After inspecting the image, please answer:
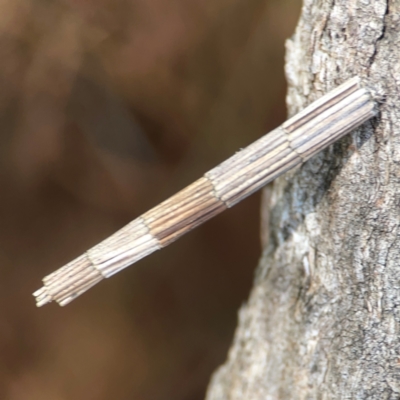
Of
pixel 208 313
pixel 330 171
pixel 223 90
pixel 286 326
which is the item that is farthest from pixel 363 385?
pixel 223 90

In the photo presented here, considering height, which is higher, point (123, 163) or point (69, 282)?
point (123, 163)

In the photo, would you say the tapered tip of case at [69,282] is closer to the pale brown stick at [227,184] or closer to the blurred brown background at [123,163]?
the pale brown stick at [227,184]

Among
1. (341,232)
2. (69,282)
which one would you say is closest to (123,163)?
(69,282)

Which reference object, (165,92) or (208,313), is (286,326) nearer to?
(208,313)

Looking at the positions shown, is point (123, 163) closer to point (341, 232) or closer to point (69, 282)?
point (69, 282)

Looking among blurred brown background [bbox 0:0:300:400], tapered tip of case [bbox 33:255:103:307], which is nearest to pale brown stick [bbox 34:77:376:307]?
tapered tip of case [bbox 33:255:103:307]

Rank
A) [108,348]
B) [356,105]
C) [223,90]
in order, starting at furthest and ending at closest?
1. [108,348]
2. [223,90]
3. [356,105]

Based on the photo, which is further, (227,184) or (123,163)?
(123,163)
